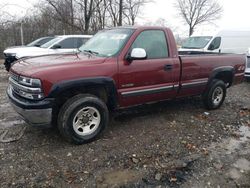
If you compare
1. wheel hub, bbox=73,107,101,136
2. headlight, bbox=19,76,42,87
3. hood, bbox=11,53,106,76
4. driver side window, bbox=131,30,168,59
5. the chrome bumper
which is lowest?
wheel hub, bbox=73,107,101,136

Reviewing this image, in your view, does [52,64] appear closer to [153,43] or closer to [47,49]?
[153,43]

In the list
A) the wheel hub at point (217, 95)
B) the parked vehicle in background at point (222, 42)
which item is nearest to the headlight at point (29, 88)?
the wheel hub at point (217, 95)

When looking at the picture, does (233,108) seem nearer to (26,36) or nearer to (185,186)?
(185,186)

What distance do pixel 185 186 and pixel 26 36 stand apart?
57.2ft

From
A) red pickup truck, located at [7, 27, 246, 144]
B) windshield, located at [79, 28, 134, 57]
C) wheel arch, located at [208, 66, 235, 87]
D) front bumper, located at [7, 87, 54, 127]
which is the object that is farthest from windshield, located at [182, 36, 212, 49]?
front bumper, located at [7, 87, 54, 127]

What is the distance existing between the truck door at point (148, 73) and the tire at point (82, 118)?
49 cm

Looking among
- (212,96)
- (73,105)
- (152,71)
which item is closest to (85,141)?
(73,105)

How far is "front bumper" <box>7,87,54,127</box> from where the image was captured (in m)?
3.63

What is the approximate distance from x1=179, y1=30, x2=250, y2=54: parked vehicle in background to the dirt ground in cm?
712

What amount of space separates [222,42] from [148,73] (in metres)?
9.21

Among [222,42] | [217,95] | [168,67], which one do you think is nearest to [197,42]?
[222,42]

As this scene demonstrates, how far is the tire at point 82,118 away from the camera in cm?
392

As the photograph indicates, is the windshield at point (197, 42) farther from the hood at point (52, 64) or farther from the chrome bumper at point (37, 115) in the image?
the chrome bumper at point (37, 115)

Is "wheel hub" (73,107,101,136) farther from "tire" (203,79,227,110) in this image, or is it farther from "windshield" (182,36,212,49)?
"windshield" (182,36,212,49)
